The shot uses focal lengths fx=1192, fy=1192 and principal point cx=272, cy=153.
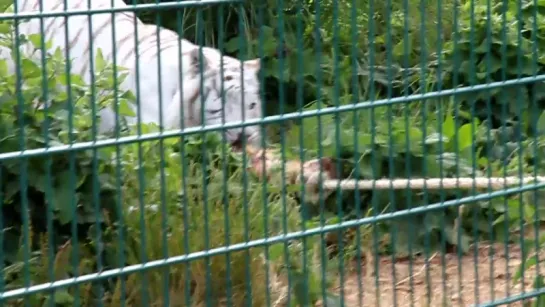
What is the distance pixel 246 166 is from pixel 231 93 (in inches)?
84.3

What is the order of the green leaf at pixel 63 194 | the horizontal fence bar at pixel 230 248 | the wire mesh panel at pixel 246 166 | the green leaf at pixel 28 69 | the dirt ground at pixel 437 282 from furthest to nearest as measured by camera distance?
the dirt ground at pixel 437 282, the green leaf at pixel 28 69, the green leaf at pixel 63 194, the wire mesh panel at pixel 246 166, the horizontal fence bar at pixel 230 248

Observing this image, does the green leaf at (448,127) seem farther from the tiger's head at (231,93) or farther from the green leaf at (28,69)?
the green leaf at (28,69)

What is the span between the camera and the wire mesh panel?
3047mm

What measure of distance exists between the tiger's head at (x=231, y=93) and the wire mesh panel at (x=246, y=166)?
3 centimetres

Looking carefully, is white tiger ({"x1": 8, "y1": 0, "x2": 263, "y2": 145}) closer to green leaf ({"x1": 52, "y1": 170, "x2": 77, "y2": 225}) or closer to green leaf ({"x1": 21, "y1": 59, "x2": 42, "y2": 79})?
green leaf ({"x1": 21, "y1": 59, "x2": 42, "y2": 79})

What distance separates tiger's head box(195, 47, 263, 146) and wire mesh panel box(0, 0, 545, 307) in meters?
0.03

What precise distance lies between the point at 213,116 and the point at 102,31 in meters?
0.76

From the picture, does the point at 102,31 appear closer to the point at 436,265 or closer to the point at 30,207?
the point at 30,207

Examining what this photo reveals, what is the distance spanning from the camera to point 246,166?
3.33 metres

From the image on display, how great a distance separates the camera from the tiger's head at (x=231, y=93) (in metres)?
3.77

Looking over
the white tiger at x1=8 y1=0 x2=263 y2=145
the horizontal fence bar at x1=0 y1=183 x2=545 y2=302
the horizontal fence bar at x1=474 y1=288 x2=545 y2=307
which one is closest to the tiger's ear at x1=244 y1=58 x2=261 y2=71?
the white tiger at x1=8 y1=0 x2=263 y2=145

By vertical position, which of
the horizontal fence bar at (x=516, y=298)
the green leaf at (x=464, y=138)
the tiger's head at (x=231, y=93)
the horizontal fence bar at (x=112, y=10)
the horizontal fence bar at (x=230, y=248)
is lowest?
the horizontal fence bar at (x=516, y=298)

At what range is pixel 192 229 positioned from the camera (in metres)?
3.77

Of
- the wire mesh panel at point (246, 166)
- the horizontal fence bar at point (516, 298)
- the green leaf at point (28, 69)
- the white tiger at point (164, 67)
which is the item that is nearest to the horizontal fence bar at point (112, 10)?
the wire mesh panel at point (246, 166)
